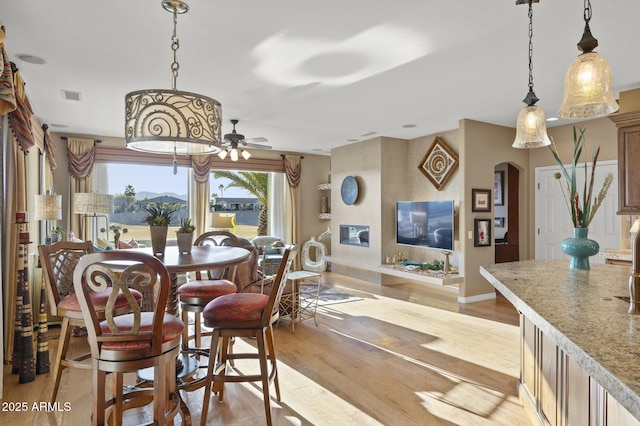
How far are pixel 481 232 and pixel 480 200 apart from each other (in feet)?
1.55

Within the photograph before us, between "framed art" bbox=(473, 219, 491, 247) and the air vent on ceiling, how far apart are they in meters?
5.34

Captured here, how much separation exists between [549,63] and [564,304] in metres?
2.69

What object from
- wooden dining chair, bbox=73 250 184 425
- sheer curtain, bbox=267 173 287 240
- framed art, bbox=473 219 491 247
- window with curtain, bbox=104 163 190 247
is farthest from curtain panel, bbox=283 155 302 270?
wooden dining chair, bbox=73 250 184 425

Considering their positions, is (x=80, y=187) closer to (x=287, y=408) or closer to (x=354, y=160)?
(x=354, y=160)

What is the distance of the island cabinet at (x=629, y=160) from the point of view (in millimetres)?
3873

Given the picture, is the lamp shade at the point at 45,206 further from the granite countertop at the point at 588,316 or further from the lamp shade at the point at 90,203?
the granite countertop at the point at 588,316

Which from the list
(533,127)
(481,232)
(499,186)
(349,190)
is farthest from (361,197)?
(533,127)

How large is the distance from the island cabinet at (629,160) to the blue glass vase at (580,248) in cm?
220

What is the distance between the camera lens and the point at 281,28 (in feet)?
9.03

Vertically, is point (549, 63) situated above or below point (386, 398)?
above

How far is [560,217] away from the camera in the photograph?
568 cm

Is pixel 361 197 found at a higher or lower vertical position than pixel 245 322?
higher

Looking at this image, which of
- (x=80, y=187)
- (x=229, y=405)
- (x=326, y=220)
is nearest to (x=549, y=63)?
(x=229, y=405)

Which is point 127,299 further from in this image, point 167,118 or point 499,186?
point 499,186
